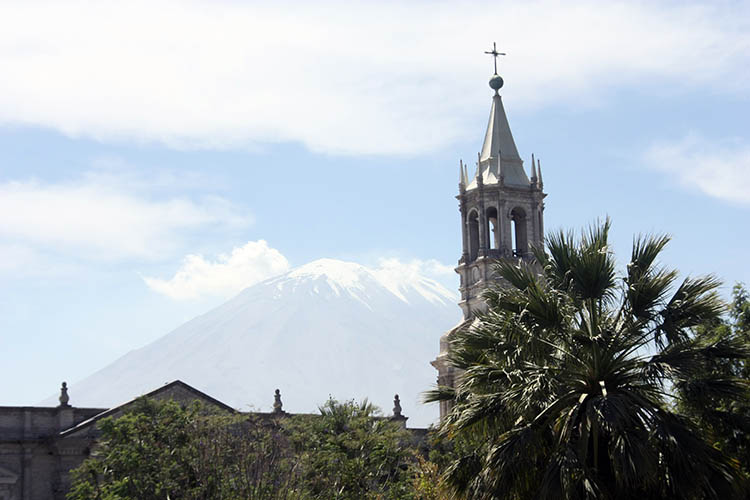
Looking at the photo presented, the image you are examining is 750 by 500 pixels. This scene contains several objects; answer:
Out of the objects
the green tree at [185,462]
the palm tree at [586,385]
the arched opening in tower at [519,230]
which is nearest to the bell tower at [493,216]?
the arched opening in tower at [519,230]

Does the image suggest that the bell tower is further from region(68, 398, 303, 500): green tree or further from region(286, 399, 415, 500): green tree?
region(68, 398, 303, 500): green tree

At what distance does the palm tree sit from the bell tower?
34.4 m

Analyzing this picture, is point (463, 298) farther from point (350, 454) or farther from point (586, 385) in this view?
point (586, 385)

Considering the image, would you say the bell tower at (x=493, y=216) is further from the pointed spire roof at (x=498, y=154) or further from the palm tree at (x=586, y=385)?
the palm tree at (x=586, y=385)

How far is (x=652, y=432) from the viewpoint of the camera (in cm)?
2062

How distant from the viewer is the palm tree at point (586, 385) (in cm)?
2020

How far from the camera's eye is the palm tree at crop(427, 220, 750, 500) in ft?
66.3

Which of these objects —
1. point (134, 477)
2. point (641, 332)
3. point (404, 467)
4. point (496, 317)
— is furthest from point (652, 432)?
point (404, 467)

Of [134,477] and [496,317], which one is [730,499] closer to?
[496,317]

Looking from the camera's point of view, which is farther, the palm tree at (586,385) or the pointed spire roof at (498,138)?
the pointed spire roof at (498,138)

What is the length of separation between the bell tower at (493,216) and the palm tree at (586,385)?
34371mm

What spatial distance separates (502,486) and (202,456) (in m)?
15.9

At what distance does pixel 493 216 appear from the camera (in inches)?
2373

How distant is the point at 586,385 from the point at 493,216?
38.7 metres
